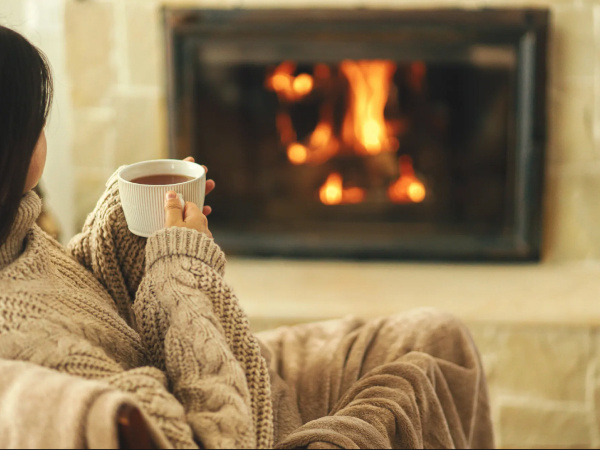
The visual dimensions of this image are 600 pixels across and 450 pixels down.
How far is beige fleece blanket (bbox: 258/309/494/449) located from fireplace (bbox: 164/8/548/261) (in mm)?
748

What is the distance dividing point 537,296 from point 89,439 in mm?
1276

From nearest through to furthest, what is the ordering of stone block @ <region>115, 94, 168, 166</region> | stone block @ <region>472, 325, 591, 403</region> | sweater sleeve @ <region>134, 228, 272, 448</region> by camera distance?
sweater sleeve @ <region>134, 228, 272, 448</region>
stone block @ <region>472, 325, 591, 403</region>
stone block @ <region>115, 94, 168, 166</region>

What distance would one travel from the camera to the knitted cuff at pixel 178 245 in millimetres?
833

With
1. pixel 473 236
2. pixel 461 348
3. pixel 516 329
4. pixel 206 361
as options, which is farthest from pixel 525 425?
pixel 206 361

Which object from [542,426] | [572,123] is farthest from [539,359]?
[572,123]

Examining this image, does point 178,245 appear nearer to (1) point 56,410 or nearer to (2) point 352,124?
(1) point 56,410

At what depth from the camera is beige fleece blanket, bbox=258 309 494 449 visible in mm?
906

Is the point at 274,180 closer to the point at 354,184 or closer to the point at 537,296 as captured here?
the point at 354,184

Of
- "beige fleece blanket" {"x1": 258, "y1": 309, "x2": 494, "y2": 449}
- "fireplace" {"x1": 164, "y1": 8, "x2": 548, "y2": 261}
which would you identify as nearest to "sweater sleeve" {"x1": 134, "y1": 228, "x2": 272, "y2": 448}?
"beige fleece blanket" {"x1": 258, "y1": 309, "x2": 494, "y2": 449}

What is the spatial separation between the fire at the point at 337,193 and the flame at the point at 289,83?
233 millimetres

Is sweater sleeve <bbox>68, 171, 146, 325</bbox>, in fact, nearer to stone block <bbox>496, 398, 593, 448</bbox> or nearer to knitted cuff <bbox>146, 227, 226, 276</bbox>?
knitted cuff <bbox>146, 227, 226, 276</bbox>

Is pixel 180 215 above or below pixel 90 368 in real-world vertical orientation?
above

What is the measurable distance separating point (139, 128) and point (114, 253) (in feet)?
2.97

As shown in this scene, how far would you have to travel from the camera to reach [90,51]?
1.79m
